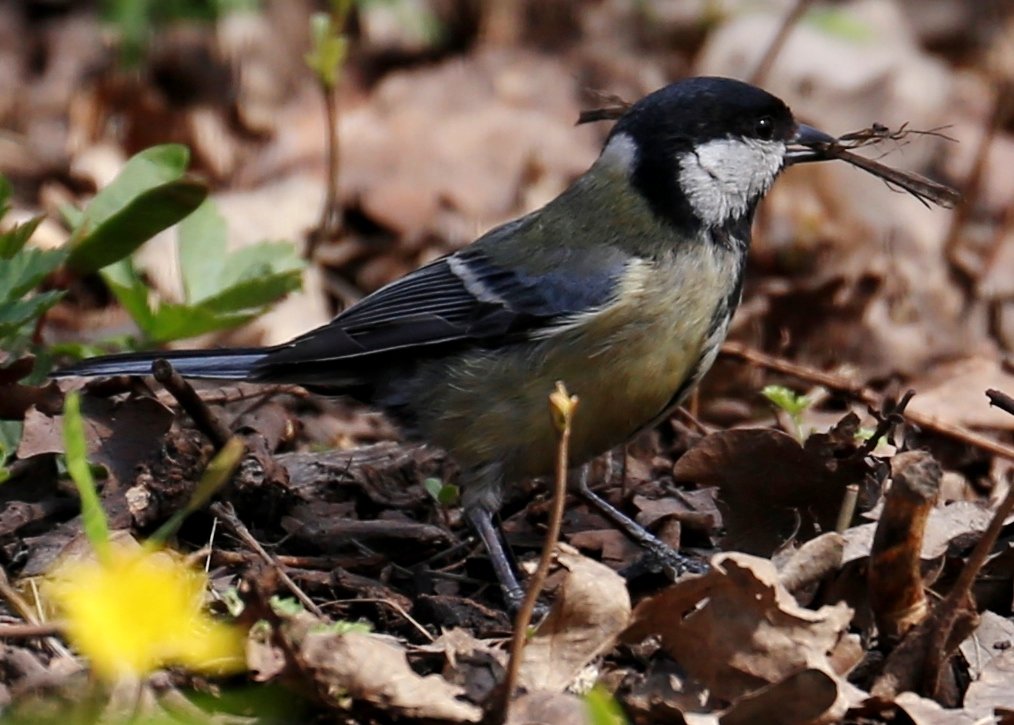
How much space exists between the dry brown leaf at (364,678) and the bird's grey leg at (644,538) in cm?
95

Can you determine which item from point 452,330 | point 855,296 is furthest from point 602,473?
point 855,296

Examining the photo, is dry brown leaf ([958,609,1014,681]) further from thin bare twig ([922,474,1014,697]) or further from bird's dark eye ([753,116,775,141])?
bird's dark eye ([753,116,775,141])

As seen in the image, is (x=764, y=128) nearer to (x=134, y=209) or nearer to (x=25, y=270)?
(x=134, y=209)

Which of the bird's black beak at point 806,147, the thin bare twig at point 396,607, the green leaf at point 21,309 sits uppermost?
the bird's black beak at point 806,147

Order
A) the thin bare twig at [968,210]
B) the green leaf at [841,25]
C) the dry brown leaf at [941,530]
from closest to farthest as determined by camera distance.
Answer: the dry brown leaf at [941,530] → the thin bare twig at [968,210] → the green leaf at [841,25]

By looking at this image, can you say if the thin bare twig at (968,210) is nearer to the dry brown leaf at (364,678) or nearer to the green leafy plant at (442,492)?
the green leafy plant at (442,492)

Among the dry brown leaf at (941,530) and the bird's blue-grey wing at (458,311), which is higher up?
the bird's blue-grey wing at (458,311)

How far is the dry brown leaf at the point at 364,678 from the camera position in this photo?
2.62 metres

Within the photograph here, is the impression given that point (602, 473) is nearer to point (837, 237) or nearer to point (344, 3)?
point (344, 3)

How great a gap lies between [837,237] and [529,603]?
4399 millimetres

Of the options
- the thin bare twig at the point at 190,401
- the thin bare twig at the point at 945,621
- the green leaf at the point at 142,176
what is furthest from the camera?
the green leaf at the point at 142,176

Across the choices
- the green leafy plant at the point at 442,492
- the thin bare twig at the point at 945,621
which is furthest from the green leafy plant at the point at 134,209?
the thin bare twig at the point at 945,621

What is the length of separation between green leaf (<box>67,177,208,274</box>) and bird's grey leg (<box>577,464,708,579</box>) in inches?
47.7

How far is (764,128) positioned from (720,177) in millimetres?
200
